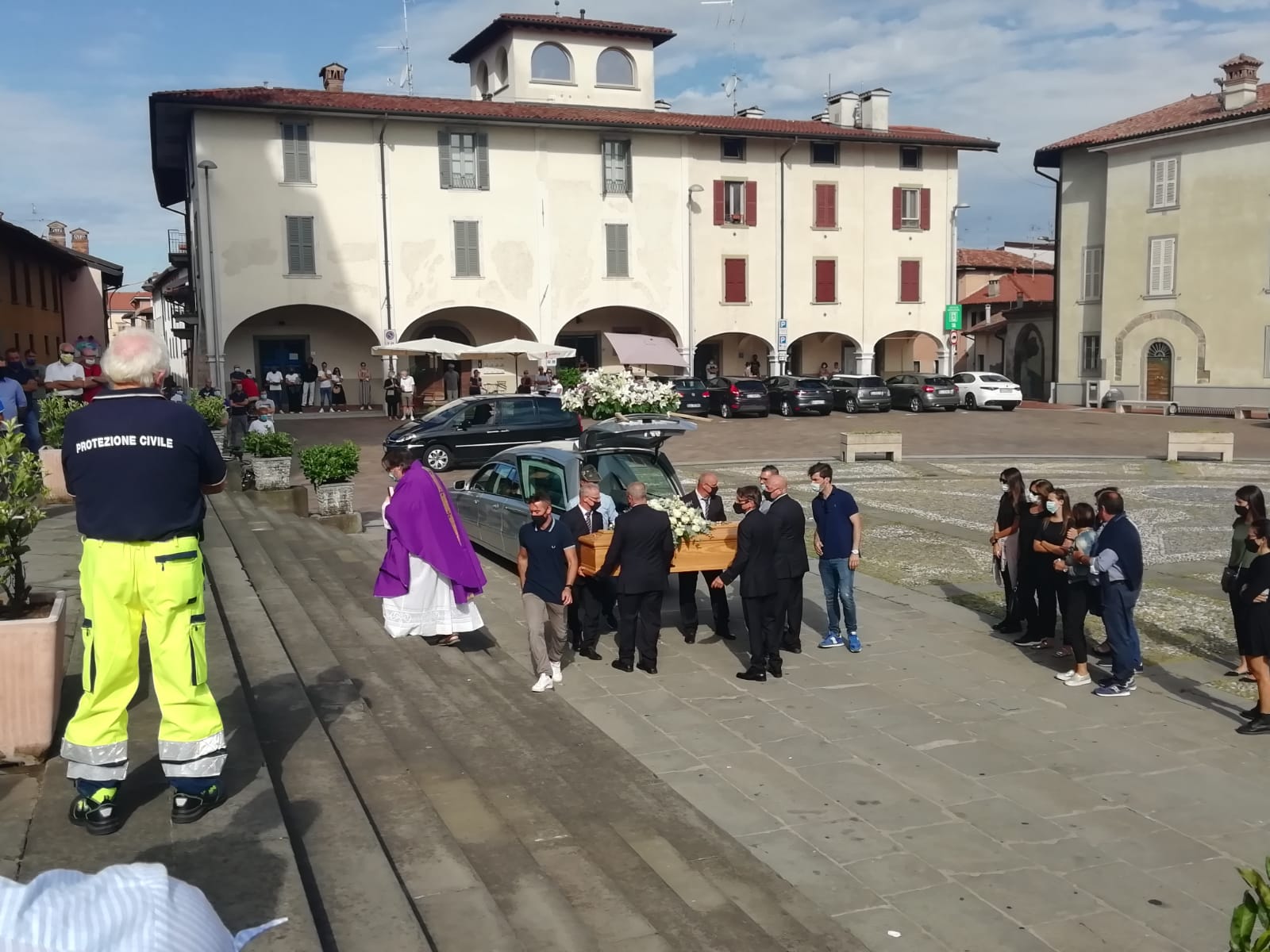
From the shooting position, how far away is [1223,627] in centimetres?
1004

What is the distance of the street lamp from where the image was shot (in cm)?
3347

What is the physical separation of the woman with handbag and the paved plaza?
0.67 metres

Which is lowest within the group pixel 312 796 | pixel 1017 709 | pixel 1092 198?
pixel 1017 709

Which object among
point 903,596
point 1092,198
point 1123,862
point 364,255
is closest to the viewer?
point 1123,862

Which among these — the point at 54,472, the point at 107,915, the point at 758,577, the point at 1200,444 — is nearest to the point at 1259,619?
the point at 758,577

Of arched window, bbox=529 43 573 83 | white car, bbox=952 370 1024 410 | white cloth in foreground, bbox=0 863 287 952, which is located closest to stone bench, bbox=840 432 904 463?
white car, bbox=952 370 1024 410

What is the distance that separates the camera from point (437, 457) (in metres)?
21.8

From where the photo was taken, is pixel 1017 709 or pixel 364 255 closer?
pixel 1017 709

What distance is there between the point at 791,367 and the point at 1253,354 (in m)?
16.5

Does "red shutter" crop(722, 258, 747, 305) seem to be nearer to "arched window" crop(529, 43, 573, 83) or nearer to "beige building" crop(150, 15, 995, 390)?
"beige building" crop(150, 15, 995, 390)

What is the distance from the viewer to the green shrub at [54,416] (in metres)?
13.0

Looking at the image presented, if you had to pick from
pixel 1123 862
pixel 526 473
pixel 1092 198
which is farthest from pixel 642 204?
pixel 1123 862

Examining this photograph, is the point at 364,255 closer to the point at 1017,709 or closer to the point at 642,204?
the point at 642,204

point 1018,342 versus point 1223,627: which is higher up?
point 1018,342
